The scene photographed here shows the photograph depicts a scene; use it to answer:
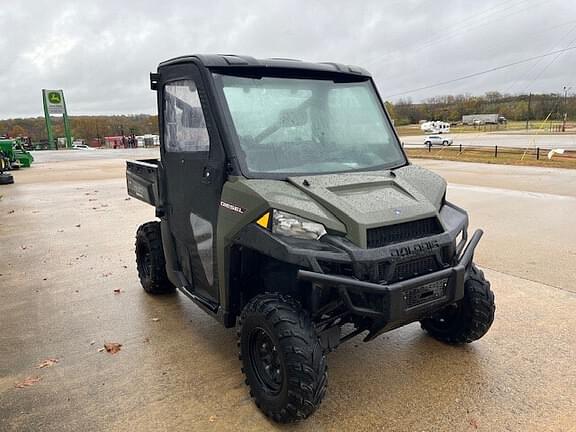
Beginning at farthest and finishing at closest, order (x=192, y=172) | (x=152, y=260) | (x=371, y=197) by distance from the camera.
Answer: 1. (x=152, y=260)
2. (x=192, y=172)
3. (x=371, y=197)

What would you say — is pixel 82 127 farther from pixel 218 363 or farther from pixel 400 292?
pixel 400 292

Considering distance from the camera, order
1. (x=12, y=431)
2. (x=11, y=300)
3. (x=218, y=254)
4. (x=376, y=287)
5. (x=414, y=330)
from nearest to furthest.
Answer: (x=376, y=287) < (x=12, y=431) < (x=218, y=254) < (x=414, y=330) < (x=11, y=300)

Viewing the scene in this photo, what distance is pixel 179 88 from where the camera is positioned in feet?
10.9

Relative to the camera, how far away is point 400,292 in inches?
94.7

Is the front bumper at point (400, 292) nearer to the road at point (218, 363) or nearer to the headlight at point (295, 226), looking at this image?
the headlight at point (295, 226)

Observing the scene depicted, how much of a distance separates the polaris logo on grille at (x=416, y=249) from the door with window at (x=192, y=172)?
1.13 m

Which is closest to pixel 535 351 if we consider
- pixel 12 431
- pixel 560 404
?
pixel 560 404

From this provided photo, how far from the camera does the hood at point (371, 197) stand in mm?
2496

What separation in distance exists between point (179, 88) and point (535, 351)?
3.16 metres

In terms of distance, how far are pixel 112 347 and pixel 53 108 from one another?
1881 inches

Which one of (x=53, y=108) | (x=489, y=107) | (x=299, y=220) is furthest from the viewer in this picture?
(x=489, y=107)

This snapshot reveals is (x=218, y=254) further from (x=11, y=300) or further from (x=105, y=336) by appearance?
(x=11, y=300)

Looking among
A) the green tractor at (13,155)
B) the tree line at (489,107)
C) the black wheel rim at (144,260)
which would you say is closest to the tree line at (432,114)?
the tree line at (489,107)

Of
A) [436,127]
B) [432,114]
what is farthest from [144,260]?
[432,114]
